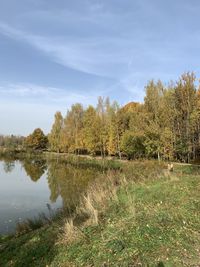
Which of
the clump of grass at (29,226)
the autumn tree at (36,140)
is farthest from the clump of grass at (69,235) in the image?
the autumn tree at (36,140)

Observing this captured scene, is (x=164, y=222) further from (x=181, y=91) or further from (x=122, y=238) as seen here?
(x=181, y=91)

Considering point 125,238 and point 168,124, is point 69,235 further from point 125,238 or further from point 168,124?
point 168,124

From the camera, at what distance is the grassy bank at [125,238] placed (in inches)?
214

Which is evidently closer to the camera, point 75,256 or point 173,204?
point 75,256

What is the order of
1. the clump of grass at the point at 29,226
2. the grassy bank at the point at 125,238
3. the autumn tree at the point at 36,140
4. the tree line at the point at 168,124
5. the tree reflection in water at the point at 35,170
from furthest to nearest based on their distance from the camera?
the autumn tree at the point at 36,140
the tree reflection in water at the point at 35,170
the tree line at the point at 168,124
the clump of grass at the point at 29,226
the grassy bank at the point at 125,238

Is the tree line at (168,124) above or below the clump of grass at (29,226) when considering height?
above

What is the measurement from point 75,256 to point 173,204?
3.69 m

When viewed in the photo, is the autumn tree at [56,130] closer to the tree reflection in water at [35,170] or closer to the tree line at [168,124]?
the tree reflection in water at [35,170]

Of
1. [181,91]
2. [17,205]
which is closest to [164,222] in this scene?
[17,205]

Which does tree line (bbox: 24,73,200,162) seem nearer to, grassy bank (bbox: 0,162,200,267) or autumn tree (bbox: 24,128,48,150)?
grassy bank (bbox: 0,162,200,267)

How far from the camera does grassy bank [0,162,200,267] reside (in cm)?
543

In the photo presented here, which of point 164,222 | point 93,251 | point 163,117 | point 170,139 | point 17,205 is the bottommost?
point 17,205

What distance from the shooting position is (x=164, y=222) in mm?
6734

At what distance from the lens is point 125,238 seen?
621 cm
